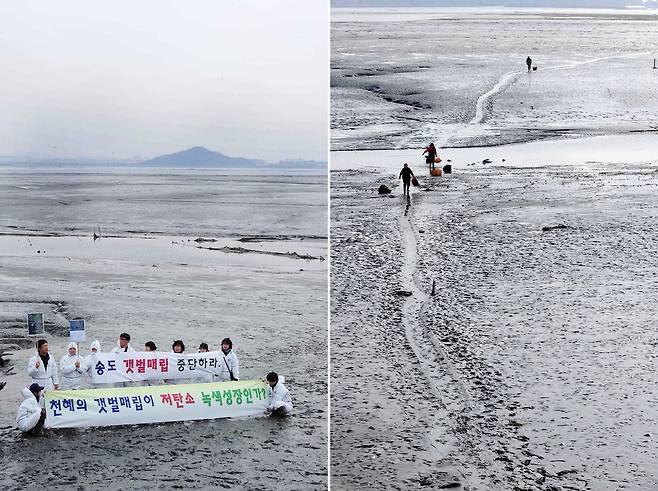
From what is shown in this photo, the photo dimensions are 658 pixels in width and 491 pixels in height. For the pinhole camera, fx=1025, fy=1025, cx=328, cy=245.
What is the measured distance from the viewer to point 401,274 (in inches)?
216

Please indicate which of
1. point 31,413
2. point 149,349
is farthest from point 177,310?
point 31,413

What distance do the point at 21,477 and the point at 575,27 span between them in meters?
3.61

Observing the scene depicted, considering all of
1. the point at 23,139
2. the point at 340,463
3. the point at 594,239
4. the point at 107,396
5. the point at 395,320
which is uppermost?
the point at 23,139

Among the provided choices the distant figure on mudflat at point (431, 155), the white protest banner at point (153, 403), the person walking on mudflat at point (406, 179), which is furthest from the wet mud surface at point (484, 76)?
the white protest banner at point (153, 403)

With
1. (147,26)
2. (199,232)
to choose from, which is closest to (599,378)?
(199,232)

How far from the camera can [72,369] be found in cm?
507

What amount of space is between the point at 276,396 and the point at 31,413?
1.22m

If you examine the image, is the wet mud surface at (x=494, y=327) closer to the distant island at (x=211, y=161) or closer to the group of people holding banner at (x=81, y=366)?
the distant island at (x=211, y=161)

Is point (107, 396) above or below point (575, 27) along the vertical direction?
below

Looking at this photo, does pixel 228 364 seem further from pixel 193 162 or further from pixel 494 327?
pixel 494 327

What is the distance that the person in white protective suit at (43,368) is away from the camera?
16.4 ft

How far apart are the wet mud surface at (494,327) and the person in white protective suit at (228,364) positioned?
52 centimetres

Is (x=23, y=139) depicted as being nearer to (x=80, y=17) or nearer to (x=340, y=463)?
(x=80, y=17)

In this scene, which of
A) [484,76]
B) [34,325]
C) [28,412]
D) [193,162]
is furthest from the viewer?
[484,76]
